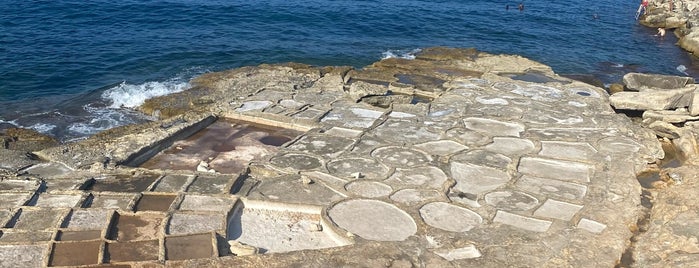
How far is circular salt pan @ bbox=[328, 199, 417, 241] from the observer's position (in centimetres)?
884

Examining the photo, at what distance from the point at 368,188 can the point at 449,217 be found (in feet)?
5.30

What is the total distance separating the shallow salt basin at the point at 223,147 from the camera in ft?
39.6

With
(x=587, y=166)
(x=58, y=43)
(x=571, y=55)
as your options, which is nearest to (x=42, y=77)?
(x=58, y=43)

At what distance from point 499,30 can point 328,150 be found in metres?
22.9

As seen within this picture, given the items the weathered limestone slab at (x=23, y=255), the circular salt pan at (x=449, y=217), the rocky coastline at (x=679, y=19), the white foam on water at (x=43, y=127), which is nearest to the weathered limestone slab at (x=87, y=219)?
the weathered limestone slab at (x=23, y=255)

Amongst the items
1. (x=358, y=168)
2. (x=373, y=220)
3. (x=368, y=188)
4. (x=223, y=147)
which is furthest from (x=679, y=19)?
(x=373, y=220)

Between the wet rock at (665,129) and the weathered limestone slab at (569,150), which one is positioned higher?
the weathered limestone slab at (569,150)

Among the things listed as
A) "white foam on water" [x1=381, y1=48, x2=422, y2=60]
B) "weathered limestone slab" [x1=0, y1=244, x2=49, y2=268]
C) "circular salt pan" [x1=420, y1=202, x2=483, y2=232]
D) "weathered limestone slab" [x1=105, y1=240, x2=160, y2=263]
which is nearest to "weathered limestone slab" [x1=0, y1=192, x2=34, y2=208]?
"weathered limestone slab" [x1=0, y1=244, x2=49, y2=268]

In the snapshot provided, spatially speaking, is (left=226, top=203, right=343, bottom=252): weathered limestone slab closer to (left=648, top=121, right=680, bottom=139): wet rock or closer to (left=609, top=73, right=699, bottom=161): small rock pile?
(left=609, top=73, right=699, bottom=161): small rock pile

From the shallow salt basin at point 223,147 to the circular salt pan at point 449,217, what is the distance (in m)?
3.90

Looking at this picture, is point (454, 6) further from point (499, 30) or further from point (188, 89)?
point (188, 89)

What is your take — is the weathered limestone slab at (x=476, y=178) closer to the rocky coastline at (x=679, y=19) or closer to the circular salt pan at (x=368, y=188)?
the circular salt pan at (x=368, y=188)

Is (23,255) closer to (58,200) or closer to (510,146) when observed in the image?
(58,200)

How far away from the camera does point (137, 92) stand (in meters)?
19.8
